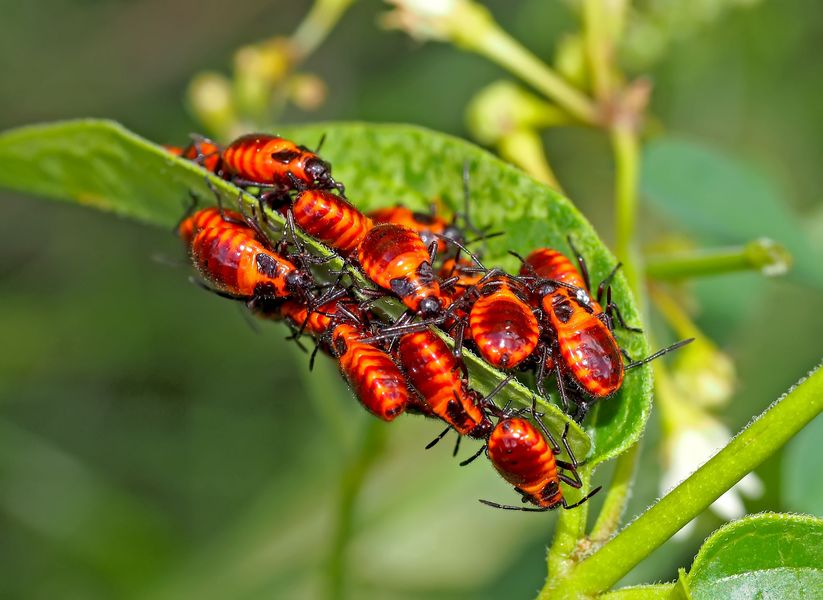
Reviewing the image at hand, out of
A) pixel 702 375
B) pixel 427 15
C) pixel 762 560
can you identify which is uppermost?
pixel 427 15

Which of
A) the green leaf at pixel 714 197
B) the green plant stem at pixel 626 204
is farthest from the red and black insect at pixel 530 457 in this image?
the green leaf at pixel 714 197

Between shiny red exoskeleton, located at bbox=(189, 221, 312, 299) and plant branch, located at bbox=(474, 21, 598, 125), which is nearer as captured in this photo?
shiny red exoskeleton, located at bbox=(189, 221, 312, 299)

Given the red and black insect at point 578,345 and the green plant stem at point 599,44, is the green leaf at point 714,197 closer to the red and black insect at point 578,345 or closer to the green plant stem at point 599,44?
the green plant stem at point 599,44

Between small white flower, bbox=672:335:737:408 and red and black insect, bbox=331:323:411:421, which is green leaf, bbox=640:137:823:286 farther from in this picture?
red and black insect, bbox=331:323:411:421

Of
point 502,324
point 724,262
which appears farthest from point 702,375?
point 502,324

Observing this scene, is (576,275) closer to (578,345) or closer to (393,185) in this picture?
(578,345)

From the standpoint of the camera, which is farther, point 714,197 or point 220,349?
point 220,349

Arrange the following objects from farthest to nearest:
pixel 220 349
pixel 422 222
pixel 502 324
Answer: pixel 220 349 < pixel 422 222 < pixel 502 324

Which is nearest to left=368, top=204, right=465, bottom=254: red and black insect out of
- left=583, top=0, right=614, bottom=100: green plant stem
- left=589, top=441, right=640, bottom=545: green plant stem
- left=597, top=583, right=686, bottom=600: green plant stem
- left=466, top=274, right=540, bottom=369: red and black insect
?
left=466, top=274, right=540, bottom=369: red and black insect
